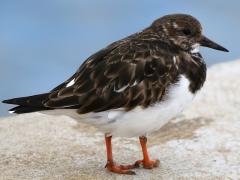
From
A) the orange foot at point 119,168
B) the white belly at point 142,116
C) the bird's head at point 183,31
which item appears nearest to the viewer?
the white belly at point 142,116

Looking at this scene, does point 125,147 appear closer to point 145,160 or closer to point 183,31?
point 145,160

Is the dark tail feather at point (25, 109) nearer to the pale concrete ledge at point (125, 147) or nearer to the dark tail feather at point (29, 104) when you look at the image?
the dark tail feather at point (29, 104)

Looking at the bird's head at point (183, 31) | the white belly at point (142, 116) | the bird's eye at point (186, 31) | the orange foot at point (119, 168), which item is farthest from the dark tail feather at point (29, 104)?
the bird's eye at point (186, 31)

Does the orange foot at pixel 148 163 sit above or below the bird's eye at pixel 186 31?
below

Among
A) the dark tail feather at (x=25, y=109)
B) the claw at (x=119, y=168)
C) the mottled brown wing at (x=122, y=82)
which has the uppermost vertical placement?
the mottled brown wing at (x=122, y=82)

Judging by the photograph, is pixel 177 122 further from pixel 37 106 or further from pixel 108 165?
pixel 37 106

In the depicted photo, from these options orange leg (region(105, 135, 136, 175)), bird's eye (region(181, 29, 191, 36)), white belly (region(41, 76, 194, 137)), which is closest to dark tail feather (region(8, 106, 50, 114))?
Answer: white belly (region(41, 76, 194, 137))

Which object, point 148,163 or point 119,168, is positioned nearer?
point 119,168

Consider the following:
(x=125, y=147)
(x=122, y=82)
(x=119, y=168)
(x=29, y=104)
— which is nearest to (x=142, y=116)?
(x=122, y=82)
